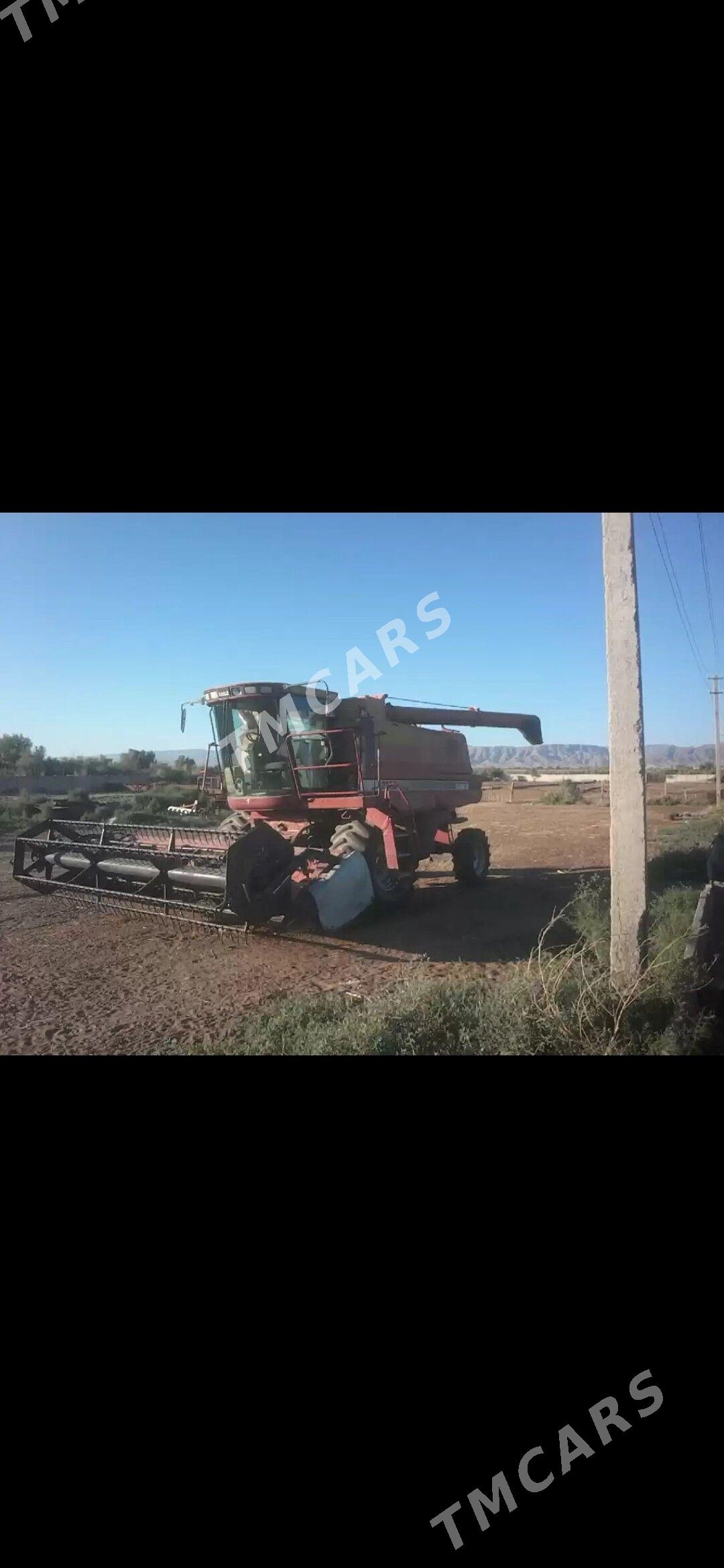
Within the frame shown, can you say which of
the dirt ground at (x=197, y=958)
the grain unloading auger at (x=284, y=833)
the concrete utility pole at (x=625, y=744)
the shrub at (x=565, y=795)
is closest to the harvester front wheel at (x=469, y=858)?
the dirt ground at (x=197, y=958)

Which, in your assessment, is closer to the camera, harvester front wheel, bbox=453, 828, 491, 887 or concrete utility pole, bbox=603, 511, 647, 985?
concrete utility pole, bbox=603, 511, 647, 985

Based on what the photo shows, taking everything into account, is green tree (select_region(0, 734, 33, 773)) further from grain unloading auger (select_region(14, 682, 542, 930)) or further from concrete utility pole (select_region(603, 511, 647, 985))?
concrete utility pole (select_region(603, 511, 647, 985))

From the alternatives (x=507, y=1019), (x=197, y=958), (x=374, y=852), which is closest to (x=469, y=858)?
(x=374, y=852)

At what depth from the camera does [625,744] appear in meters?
3.59

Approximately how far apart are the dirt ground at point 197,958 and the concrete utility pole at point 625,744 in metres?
0.70

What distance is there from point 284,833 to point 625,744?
2234 mm

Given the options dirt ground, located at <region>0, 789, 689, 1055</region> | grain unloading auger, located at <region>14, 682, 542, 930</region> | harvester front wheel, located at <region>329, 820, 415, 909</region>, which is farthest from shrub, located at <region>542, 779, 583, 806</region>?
harvester front wheel, located at <region>329, 820, 415, 909</region>

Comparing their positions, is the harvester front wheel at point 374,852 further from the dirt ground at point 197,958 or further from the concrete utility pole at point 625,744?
the concrete utility pole at point 625,744

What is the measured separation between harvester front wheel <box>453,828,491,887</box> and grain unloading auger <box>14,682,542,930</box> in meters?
0.50

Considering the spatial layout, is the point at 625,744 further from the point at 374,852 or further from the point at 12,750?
the point at 12,750

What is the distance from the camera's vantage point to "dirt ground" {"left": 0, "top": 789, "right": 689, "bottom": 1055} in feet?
11.3

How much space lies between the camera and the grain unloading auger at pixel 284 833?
4.31m
